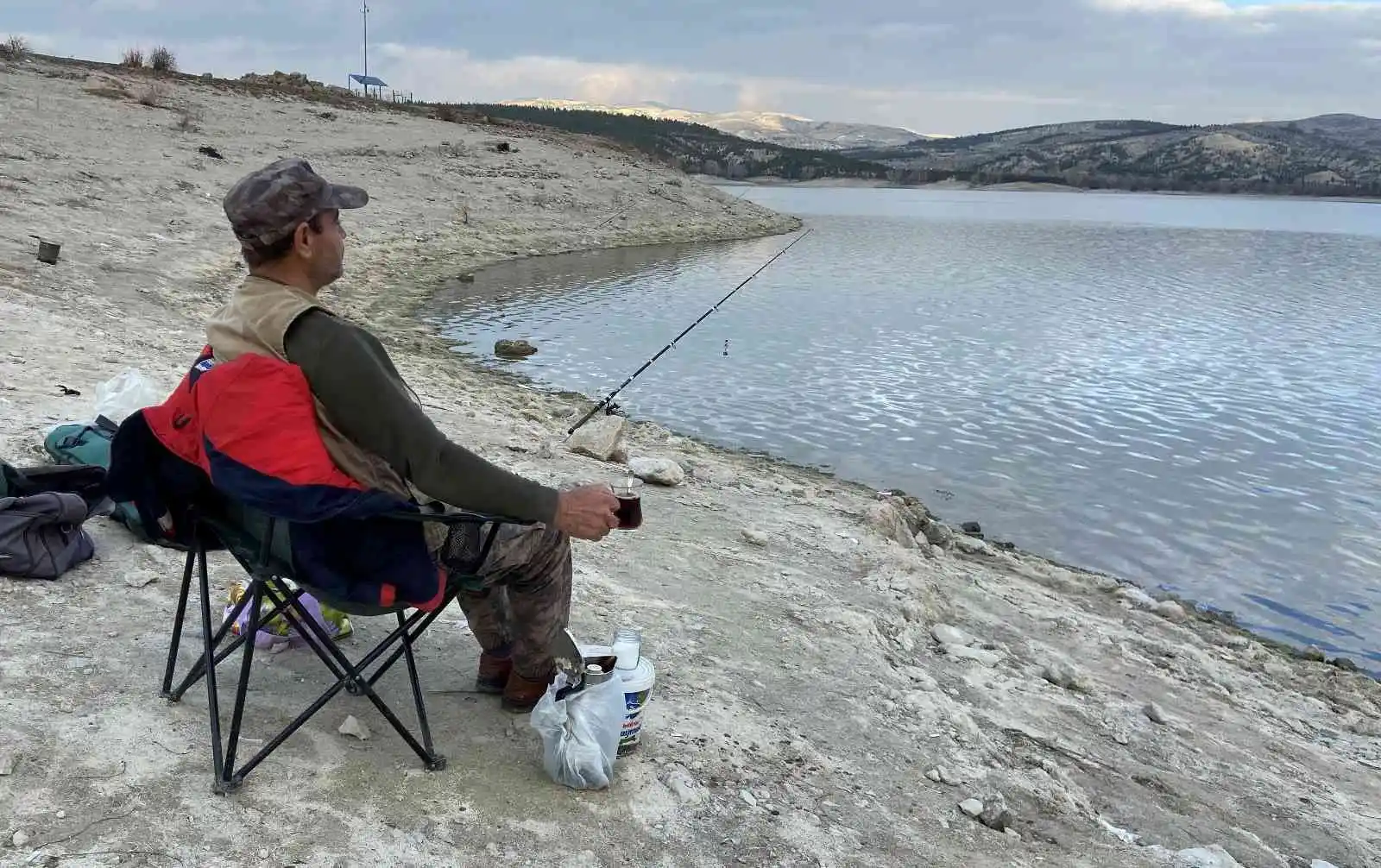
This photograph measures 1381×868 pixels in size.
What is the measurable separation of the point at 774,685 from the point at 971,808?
1.06 meters

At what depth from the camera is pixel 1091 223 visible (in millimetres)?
69062

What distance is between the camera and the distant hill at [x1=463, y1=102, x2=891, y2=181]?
93.2 m

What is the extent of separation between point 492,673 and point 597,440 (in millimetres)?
4867

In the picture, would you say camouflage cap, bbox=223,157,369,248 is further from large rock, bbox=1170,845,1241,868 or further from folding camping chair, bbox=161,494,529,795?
large rock, bbox=1170,845,1241,868

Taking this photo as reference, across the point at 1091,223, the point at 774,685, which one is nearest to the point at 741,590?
the point at 774,685

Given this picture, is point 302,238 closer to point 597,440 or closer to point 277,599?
point 277,599

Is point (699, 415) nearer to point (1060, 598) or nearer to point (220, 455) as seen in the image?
point (1060, 598)

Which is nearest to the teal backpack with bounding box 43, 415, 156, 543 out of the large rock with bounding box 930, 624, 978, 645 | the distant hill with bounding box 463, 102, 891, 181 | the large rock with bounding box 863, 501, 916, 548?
the large rock with bounding box 930, 624, 978, 645

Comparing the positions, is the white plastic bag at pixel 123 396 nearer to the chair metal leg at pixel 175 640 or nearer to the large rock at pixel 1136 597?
the chair metal leg at pixel 175 640

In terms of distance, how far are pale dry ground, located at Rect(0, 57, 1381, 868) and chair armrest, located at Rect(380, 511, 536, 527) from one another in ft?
2.96

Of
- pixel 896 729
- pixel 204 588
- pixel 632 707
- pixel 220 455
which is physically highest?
pixel 220 455

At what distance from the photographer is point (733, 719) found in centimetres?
408

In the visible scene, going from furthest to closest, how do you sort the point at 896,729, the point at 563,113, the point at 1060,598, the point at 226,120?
1. the point at 563,113
2. the point at 226,120
3. the point at 1060,598
4. the point at 896,729

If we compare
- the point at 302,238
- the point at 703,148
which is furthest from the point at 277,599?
the point at 703,148
